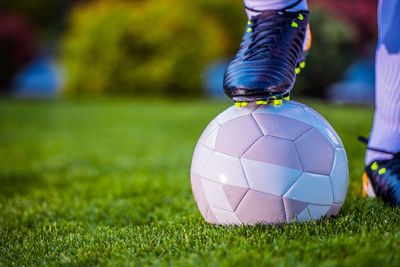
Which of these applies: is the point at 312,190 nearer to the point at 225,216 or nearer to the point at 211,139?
the point at 225,216

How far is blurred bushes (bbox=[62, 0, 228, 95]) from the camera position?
18.3 meters

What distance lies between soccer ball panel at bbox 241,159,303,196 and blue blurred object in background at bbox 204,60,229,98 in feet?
54.8

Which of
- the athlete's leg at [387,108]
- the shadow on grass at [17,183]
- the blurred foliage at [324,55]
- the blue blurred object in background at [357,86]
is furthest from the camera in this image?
the blue blurred object in background at [357,86]

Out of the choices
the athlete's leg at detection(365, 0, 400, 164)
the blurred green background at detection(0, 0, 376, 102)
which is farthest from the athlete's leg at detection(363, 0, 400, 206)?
the blurred green background at detection(0, 0, 376, 102)

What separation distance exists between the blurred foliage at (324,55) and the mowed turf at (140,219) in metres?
6.47

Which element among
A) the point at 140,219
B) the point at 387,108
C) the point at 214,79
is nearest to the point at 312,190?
the point at 387,108

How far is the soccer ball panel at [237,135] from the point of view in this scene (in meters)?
2.48

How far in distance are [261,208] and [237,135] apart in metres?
0.34

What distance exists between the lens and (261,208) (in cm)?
245

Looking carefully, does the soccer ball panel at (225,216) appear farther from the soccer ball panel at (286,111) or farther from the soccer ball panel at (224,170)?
the soccer ball panel at (286,111)

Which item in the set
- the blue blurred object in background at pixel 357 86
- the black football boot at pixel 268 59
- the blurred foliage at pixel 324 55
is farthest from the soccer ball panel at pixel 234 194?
the blue blurred object in background at pixel 357 86

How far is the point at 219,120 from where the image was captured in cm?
263

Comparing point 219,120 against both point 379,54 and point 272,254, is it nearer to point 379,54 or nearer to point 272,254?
point 272,254

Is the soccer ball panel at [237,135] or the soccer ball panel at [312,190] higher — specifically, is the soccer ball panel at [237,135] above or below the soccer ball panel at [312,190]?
above
